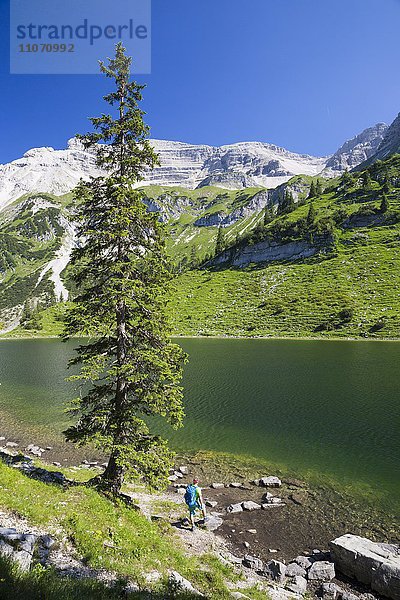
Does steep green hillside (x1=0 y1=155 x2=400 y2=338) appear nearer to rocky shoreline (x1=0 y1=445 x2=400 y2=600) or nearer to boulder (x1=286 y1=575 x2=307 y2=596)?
rocky shoreline (x1=0 y1=445 x2=400 y2=600)

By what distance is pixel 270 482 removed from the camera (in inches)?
999

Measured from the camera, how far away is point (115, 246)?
1866 centimetres

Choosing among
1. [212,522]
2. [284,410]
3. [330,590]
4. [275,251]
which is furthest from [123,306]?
[275,251]

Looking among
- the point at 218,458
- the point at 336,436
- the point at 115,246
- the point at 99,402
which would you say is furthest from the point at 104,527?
the point at 336,436

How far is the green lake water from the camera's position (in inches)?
1185

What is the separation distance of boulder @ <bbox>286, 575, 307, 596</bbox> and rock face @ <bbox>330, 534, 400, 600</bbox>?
225 cm

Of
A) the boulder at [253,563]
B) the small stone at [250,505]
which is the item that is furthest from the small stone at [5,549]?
the small stone at [250,505]

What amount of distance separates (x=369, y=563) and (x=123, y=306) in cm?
1626

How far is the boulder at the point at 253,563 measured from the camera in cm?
1603

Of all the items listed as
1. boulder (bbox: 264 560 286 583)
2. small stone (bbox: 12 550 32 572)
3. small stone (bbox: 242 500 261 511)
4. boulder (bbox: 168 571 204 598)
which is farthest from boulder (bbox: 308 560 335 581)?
small stone (bbox: 12 550 32 572)

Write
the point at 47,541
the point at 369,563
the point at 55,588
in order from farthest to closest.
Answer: the point at 369,563, the point at 47,541, the point at 55,588

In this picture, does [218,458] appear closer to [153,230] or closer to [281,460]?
[281,460]

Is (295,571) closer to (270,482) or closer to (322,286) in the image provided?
(270,482)

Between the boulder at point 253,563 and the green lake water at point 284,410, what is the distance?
1251cm
